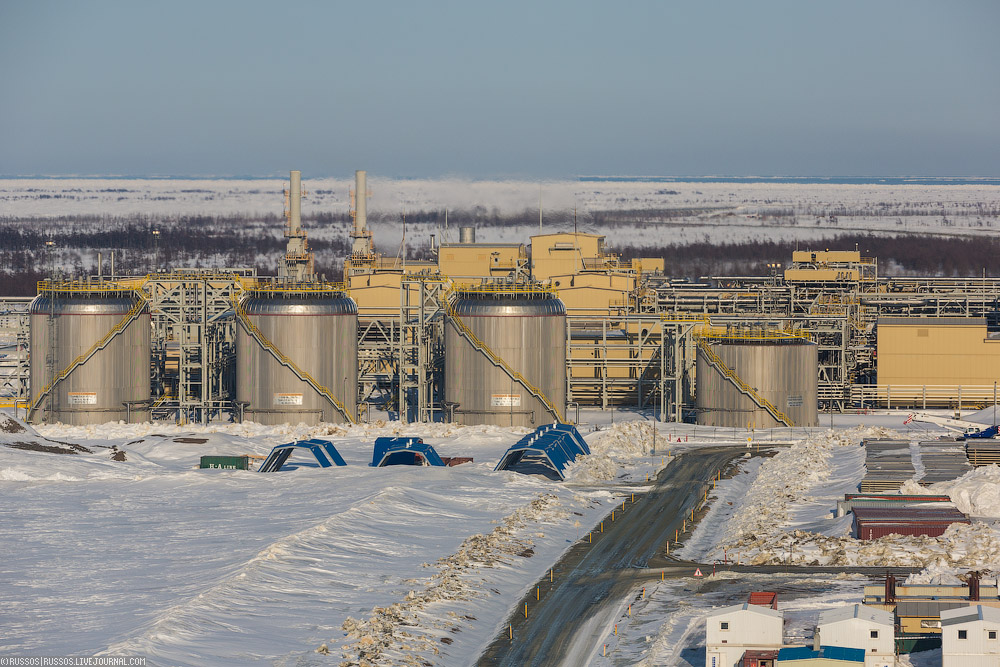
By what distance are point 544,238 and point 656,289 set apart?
1047cm

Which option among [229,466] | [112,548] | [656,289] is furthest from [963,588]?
[656,289]

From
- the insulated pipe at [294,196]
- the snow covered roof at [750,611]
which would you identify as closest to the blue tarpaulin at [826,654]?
the snow covered roof at [750,611]

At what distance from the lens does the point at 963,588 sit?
146 ft

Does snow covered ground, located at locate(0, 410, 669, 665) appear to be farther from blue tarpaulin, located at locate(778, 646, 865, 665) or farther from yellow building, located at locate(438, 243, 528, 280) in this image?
yellow building, located at locate(438, 243, 528, 280)

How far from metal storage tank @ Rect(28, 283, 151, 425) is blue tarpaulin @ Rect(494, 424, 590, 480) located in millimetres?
27612

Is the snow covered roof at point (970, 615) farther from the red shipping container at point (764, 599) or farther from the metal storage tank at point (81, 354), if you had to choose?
the metal storage tank at point (81, 354)

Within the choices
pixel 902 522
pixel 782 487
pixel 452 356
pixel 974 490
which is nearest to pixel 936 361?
pixel 782 487

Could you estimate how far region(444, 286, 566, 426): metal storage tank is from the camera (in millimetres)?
84938

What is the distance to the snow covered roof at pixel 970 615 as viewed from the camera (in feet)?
129

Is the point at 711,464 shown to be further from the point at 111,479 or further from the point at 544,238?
the point at 544,238

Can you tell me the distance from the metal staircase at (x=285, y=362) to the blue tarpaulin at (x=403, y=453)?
1282 centimetres

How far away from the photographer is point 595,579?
50.9 metres

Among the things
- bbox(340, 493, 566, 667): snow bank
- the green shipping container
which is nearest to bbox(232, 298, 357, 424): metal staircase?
the green shipping container

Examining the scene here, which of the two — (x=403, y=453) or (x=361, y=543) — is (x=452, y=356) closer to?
(x=403, y=453)
